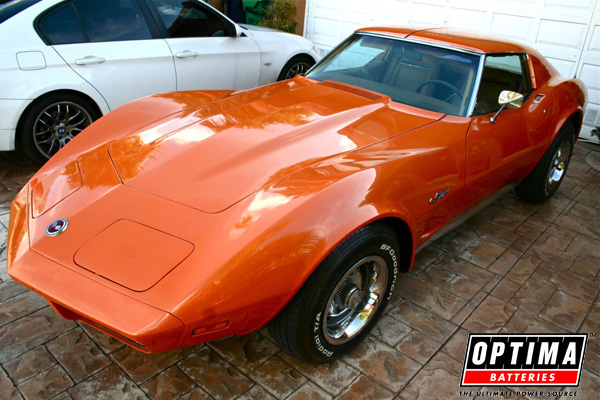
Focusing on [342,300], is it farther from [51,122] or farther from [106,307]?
[51,122]

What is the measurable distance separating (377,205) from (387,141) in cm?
54

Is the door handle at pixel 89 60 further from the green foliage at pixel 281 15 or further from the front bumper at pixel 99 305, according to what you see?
the green foliage at pixel 281 15

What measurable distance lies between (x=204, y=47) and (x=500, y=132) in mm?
3108

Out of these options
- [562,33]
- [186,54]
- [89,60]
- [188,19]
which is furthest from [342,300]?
[562,33]

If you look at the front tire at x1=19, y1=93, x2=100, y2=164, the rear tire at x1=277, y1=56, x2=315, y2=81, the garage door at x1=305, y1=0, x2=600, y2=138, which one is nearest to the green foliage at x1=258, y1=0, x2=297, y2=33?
the garage door at x1=305, y1=0, x2=600, y2=138

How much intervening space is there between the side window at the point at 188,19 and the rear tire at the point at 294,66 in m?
0.87

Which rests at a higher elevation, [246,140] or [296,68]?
[246,140]

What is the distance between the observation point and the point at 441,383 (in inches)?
96.9

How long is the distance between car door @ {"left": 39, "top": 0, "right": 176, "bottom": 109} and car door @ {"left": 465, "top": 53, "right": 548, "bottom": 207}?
2980 mm

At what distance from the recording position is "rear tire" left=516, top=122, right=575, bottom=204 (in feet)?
13.3

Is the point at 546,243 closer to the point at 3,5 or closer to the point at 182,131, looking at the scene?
the point at 182,131

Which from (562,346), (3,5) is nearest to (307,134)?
(562,346)

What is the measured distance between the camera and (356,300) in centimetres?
251

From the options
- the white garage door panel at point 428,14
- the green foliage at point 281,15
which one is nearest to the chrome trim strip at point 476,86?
the white garage door panel at point 428,14
